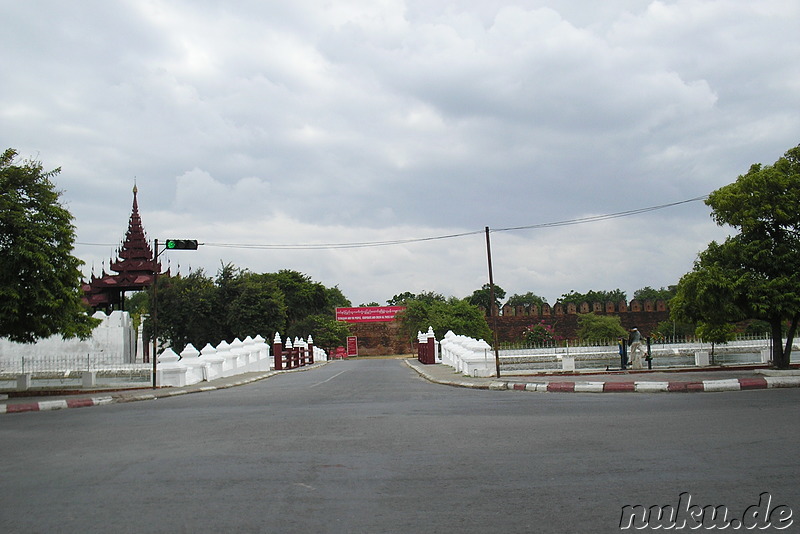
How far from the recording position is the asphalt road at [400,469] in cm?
541

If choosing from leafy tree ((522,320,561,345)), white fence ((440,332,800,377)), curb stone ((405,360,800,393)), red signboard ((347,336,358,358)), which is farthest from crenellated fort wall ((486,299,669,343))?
curb stone ((405,360,800,393))

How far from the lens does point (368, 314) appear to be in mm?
76875

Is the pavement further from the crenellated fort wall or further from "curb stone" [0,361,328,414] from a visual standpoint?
the crenellated fort wall

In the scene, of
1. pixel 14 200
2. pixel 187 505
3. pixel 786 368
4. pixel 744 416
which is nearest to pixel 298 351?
pixel 14 200

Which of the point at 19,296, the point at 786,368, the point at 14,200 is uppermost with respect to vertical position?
the point at 14,200

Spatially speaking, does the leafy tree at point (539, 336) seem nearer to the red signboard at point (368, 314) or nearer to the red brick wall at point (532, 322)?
the red brick wall at point (532, 322)

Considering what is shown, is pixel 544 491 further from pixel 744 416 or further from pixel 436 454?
pixel 744 416

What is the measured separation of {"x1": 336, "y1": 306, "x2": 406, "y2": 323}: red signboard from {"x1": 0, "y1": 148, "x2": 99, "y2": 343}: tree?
174ft

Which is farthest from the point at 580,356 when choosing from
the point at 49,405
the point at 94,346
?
the point at 94,346

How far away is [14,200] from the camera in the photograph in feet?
73.0

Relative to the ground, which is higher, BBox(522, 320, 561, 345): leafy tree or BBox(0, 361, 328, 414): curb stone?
BBox(522, 320, 561, 345): leafy tree

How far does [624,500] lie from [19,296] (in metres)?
20.6

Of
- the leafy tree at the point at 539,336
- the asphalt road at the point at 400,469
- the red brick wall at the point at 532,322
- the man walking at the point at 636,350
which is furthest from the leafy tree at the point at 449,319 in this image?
the asphalt road at the point at 400,469

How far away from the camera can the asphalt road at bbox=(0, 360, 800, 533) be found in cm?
541
